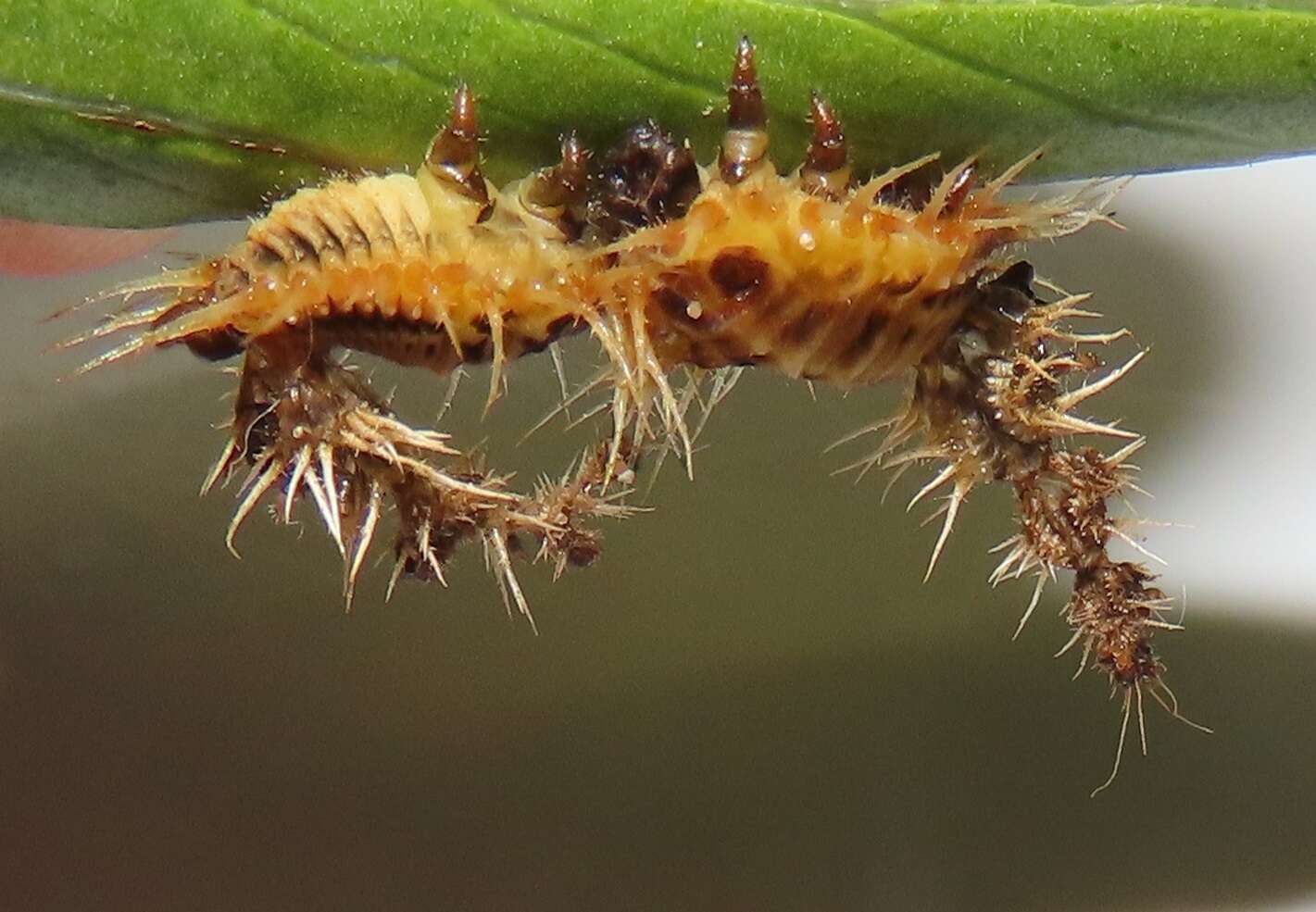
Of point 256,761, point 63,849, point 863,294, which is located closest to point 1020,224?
point 863,294

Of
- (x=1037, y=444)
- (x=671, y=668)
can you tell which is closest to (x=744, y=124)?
(x=1037, y=444)

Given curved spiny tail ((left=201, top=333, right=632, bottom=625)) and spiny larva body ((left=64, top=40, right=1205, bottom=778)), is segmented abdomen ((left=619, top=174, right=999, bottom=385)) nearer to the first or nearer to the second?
spiny larva body ((left=64, top=40, right=1205, bottom=778))

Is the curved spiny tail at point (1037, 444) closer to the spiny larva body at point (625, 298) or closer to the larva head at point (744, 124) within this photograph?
the spiny larva body at point (625, 298)

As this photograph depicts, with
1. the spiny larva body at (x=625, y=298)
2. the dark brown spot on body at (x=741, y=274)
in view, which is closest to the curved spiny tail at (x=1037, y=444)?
the spiny larva body at (x=625, y=298)

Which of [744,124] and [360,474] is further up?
[744,124]

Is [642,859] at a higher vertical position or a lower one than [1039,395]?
lower

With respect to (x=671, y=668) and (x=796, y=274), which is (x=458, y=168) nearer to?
(x=796, y=274)

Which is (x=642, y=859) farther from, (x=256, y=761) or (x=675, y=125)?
(x=675, y=125)
